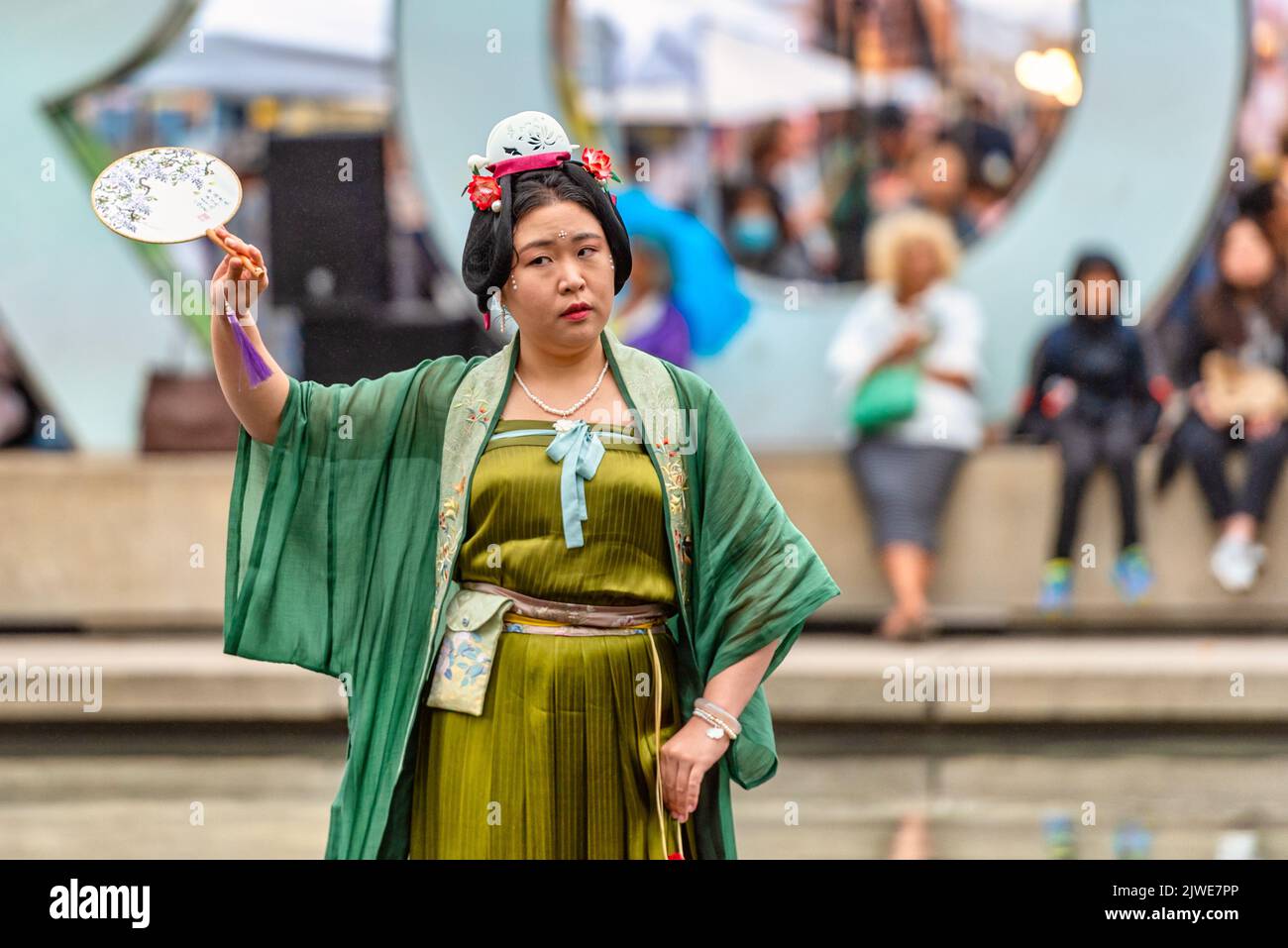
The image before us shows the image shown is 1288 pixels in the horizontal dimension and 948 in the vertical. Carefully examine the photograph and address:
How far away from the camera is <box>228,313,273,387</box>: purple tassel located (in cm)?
321

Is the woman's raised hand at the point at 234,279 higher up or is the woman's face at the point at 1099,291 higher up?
the woman's face at the point at 1099,291

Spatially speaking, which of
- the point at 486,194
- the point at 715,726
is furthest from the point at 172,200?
the point at 715,726

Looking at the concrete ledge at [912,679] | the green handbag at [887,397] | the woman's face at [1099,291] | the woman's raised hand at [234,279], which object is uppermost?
the woman's face at [1099,291]

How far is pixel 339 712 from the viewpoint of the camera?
7.51 meters

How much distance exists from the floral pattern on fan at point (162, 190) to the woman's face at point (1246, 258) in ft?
19.5

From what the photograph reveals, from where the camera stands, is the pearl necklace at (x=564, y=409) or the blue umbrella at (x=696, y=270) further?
the blue umbrella at (x=696, y=270)

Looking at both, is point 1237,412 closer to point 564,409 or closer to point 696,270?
point 696,270

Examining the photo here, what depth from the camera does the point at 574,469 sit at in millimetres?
3203

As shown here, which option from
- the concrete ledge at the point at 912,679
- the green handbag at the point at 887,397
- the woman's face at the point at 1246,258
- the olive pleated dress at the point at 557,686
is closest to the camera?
the olive pleated dress at the point at 557,686

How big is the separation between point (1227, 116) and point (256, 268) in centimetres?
698

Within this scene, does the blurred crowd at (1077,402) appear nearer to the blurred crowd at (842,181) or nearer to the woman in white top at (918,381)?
the woman in white top at (918,381)

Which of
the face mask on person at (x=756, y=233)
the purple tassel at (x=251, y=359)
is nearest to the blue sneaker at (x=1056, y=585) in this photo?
the face mask on person at (x=756, y=233)

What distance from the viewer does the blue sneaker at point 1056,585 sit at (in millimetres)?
8000
